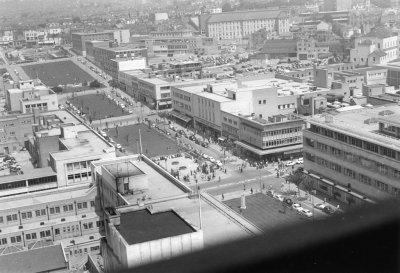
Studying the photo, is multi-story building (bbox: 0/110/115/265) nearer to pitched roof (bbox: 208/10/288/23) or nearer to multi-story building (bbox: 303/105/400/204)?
multi-story building (bbox: 303/105/400/204)

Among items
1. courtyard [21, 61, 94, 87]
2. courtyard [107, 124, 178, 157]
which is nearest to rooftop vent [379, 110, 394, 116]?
courtyard [107, 124, 178, 157]

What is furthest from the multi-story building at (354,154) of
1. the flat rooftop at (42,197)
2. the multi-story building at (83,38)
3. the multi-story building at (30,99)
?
the multi-story building at (83,38)

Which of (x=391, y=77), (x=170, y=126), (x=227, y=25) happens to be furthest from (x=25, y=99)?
(x=227, y=25)

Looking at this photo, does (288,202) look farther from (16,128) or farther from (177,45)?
(177,45)

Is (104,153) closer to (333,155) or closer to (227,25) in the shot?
(333,155)

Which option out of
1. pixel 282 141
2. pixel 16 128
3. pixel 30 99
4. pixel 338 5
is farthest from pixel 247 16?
pixel 282 141
